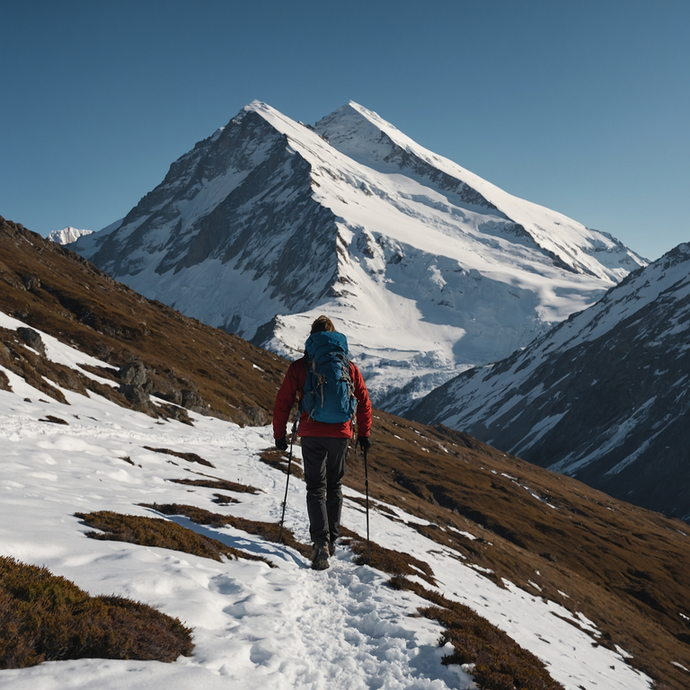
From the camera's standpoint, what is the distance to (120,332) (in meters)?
66.7

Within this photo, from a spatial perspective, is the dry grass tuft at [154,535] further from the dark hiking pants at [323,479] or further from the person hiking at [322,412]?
the person hiking at [322,412]

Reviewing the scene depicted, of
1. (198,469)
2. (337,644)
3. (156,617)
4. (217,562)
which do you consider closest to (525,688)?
(337,644)

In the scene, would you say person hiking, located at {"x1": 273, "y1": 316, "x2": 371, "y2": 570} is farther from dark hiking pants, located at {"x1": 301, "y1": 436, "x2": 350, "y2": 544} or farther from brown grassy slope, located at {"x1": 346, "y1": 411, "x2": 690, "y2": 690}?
brown grassy slope, located at {"x1": 346, "y1": 411, "x2": 690, "y2": 690}

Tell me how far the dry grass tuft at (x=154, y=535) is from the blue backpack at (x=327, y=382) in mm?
3403

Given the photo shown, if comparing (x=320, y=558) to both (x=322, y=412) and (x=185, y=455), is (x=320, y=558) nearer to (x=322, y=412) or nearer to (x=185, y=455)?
(x=322, y=412)

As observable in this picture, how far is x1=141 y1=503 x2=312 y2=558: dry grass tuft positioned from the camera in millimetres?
13695

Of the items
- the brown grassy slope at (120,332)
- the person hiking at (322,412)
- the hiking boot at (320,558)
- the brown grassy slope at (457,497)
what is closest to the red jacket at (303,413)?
the person hiking at (322,412)

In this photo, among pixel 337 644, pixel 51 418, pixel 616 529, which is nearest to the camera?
pixel 337 644

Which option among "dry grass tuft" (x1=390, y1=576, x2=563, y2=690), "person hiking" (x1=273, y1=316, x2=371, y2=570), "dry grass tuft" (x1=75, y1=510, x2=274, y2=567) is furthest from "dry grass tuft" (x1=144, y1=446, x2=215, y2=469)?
"dry grass tuft" (x1=390, y1=576, x2=563, y2=690)

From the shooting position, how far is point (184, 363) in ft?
234

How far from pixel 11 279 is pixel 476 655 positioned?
68729mm

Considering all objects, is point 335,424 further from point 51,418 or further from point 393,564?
point 51,418

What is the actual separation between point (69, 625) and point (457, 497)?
70880mm

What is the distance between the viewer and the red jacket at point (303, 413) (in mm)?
10930
